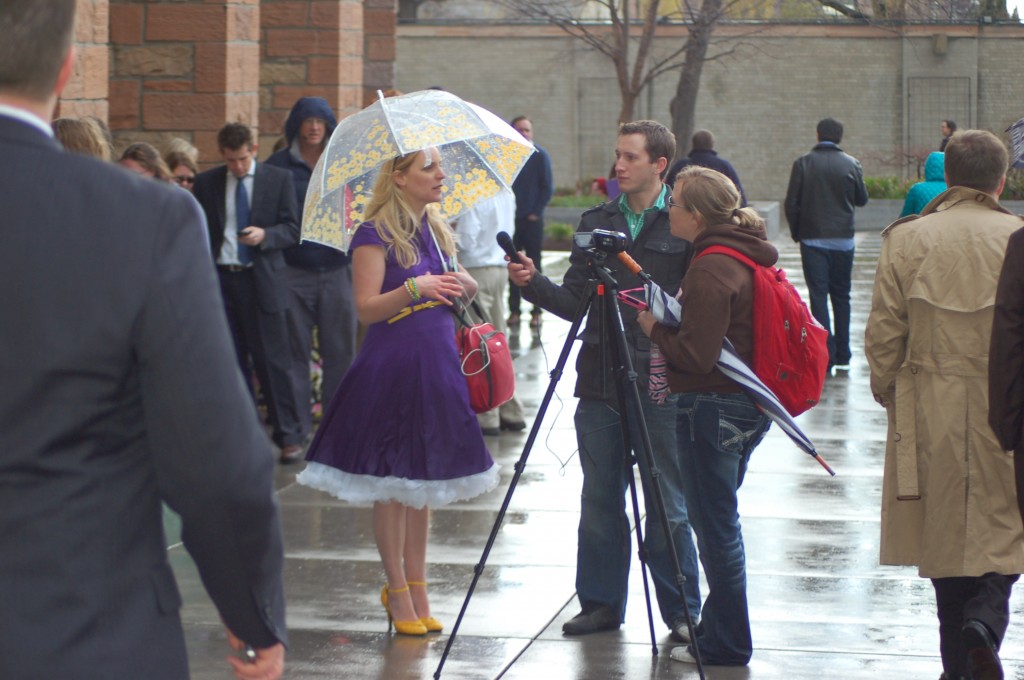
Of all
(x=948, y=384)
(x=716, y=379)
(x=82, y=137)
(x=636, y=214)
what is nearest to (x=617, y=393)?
(x=716, y=379)

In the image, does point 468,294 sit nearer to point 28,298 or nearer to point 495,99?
point 28,298

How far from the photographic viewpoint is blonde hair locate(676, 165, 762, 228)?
5.07 meters

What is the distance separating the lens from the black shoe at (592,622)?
5.65 m

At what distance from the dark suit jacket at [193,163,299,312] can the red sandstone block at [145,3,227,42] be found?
142 cm

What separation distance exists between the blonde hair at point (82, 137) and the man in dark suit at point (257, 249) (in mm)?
2317

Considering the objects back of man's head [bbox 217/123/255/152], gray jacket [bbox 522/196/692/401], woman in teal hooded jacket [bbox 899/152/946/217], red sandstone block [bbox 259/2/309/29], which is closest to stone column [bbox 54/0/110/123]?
back of man's head [bbox 217/123/255/152]

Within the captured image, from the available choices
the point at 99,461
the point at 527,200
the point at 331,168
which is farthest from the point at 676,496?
the point at 527,200

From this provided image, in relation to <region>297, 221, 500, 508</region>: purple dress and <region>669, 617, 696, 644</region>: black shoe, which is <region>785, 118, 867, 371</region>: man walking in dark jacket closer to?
<region>669, 617, 696, 644</region>: black shoe

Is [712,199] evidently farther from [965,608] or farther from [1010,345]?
[965,608]

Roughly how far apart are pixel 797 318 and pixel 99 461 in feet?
10.7

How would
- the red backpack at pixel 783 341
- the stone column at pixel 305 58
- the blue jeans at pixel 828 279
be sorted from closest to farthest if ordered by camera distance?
the red backpack at pixel 783 341 < the stone column at pixel 305 58 < the blue jeans at pixel 828 279

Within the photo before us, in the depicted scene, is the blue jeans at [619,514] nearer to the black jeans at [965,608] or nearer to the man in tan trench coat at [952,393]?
the man in tan trench coat at [952,393]

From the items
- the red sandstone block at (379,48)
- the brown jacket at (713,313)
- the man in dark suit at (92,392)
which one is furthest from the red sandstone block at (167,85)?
the man in dark suit at (92,392)

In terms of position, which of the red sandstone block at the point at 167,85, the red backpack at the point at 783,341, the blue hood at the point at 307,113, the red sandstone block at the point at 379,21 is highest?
the red sandstone block at the point at 379,21
